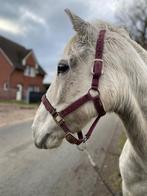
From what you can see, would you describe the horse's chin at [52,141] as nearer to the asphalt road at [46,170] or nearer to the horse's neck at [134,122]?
the horse's neck at [134,122]

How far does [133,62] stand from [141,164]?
0.80 metres

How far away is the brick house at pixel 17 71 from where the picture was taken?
4319cm

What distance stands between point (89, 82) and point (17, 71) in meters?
42.9

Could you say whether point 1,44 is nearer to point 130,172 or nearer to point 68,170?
point 68,170

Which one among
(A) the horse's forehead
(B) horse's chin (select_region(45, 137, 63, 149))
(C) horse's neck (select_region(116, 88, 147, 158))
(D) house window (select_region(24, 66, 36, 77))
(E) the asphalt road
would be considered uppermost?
(A) the horse's forehead

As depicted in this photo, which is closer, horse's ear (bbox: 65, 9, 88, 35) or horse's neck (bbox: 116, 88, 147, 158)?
horse's ear (bbox: 65, 9, 88, 35)

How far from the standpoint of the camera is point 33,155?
772 cm

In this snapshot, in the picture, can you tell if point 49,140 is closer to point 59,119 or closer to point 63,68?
point 59,119

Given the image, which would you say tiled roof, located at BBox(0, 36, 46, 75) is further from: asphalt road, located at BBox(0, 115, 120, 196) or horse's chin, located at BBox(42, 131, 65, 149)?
horse's chin, located at BBox(42, 131, 65, 149)

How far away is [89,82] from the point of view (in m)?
2.40

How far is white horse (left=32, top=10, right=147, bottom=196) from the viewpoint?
7.93 feet

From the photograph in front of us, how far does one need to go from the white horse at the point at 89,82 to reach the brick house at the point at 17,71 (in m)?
36.2

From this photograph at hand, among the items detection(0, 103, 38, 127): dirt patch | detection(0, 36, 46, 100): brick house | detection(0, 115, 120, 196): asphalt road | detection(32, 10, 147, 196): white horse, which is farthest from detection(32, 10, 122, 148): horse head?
detection(0, 36, 46, 100): brick house

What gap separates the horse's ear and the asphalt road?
168cm
